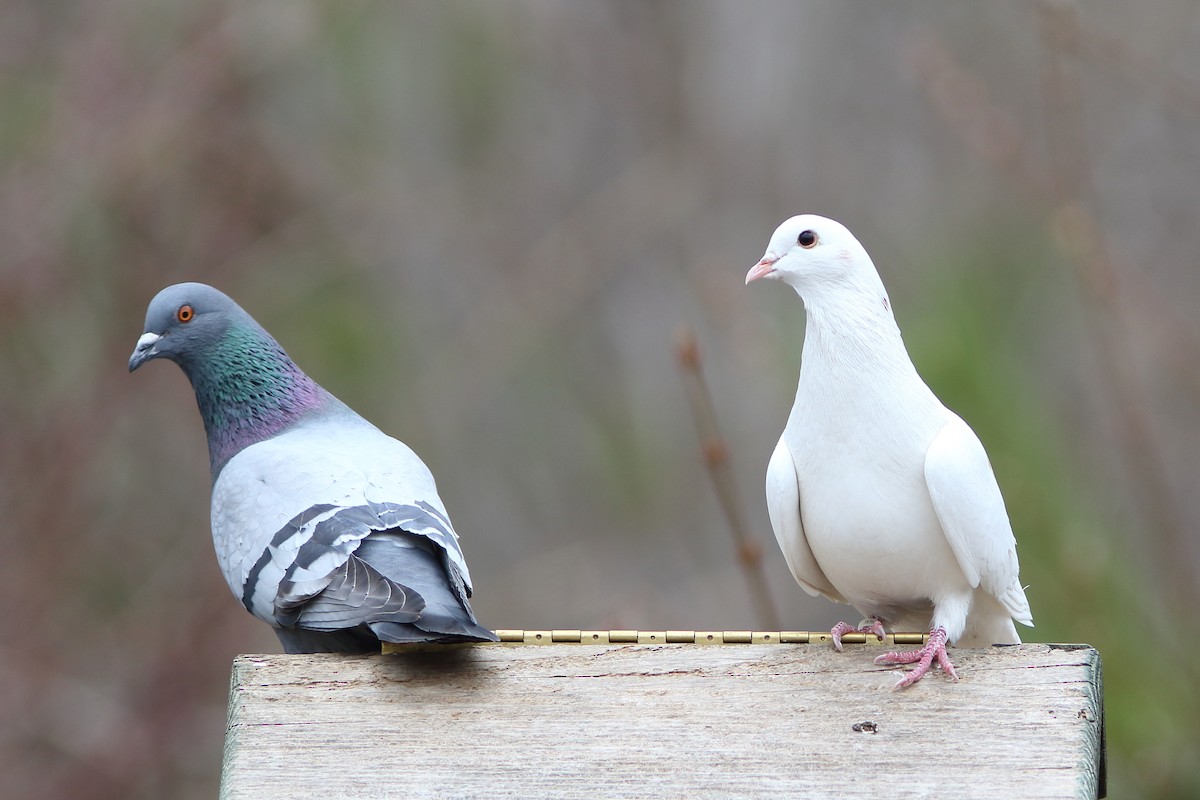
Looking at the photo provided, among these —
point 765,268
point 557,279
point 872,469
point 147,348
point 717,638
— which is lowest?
point 717,638

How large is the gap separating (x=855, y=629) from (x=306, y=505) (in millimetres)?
1374

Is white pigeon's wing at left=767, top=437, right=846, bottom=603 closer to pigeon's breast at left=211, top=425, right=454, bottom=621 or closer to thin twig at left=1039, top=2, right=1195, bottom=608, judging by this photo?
pigeon's breast at left=211, top=425, right=454, bottom=621

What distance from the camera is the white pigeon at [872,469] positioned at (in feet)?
11.0

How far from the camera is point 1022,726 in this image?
3066 millimetres

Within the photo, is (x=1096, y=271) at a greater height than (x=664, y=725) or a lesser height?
greater

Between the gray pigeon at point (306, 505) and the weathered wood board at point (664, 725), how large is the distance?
171 mm

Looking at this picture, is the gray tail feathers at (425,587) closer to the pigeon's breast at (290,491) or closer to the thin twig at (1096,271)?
the pigeon's breast at (290,491)

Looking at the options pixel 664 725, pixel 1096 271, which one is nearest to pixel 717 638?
pixel 664 725

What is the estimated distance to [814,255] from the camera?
3469 millimetres

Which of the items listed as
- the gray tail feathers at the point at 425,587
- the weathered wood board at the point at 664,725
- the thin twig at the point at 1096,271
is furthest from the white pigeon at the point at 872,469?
the thin twig at the point at 1096,271

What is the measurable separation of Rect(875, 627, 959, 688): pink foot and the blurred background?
5.67 ft

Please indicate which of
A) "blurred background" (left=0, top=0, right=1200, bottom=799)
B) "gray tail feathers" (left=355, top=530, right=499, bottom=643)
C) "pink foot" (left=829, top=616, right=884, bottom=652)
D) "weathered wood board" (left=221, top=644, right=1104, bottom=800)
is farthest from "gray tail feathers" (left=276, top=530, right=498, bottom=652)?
"blurred background" (left=0, top=0, right=1200, bottom=799)

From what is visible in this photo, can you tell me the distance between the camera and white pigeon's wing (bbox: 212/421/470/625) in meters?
3.46

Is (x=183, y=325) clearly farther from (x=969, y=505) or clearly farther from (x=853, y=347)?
(x=969, y=505)
